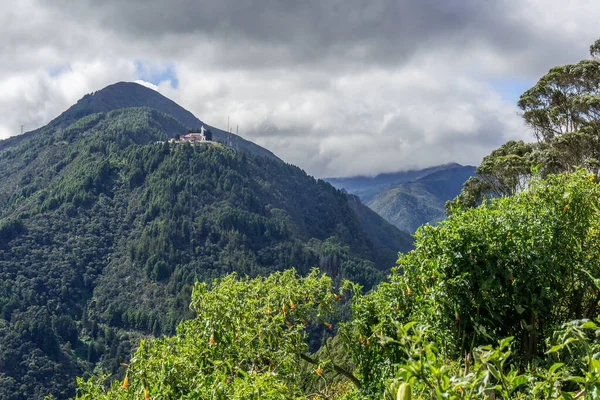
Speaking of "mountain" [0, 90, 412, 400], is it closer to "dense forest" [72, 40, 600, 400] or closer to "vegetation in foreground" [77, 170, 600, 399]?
"dense forest" [72, 40, 600, 400]

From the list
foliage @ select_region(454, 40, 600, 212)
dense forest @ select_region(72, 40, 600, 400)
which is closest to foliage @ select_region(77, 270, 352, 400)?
dense forest @ select_region(72, 40, 600, 400)

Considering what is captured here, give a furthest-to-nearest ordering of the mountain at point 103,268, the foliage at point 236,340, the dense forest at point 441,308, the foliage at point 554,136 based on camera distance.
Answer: the mountain at point 103,268 → the foliage at point 554,136 → the foliage at point 236,340 → the dense forest at point 441,308

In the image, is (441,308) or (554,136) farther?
(554,136)

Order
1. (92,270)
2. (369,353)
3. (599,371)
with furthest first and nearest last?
(92,270)
(369,353)
(599,371)

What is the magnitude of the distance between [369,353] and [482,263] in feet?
10.1

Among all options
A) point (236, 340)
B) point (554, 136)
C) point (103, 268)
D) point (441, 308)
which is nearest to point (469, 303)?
point (441, 308)

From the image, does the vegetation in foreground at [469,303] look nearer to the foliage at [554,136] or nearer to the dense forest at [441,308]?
the dense forest at [441,308]

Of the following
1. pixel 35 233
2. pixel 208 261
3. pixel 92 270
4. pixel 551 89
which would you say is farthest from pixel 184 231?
pixel 551 89

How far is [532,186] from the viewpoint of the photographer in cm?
797

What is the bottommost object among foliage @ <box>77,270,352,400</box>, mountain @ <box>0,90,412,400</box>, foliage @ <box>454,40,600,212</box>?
mountain @ <box>0,90,412,400</box>

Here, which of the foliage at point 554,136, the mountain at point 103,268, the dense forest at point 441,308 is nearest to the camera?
the dense forest at point 441,308

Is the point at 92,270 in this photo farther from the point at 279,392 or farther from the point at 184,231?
the point at 279,392

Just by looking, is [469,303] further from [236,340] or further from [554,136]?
[554,136]

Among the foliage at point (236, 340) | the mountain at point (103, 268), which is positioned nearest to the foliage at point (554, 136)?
the foliage at point (236, 340)
